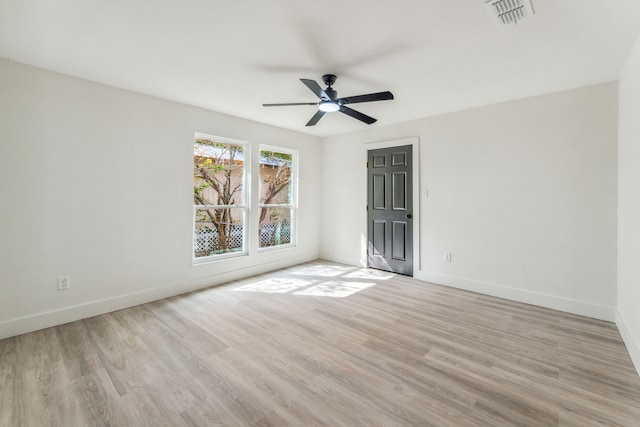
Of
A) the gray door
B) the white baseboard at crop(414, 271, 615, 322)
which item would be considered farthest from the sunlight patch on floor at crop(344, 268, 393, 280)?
the white baseboard at crop(414, 271, 615, 322)

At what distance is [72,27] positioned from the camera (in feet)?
6.88

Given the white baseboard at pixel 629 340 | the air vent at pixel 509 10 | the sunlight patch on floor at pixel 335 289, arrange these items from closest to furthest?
the air vent at pixel 509 10 < the white baseboard at pixel 629 340 < the sunlight patch on floor at pixel 335 289

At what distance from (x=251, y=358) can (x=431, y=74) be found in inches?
121

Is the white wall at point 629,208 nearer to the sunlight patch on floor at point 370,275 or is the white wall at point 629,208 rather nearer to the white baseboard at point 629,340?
the white baseboard at point 629,340

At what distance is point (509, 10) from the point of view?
72.4 inches

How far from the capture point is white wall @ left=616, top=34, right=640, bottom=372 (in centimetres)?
220

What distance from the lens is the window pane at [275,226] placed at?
16.4ft

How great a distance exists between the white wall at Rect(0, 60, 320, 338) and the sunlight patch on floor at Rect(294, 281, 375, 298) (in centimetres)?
148

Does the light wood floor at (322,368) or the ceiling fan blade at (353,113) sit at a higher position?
the ceiling fan blade at (353,113)

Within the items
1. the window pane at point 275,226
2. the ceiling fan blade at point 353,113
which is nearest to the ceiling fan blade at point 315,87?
the ceiling fan blade at point 353,113

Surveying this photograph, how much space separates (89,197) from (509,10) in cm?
403

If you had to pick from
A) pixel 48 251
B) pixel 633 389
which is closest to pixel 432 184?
pixel 633 389

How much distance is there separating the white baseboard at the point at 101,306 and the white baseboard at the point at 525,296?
2967mm

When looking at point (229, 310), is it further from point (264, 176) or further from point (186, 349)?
point (264, 176)
